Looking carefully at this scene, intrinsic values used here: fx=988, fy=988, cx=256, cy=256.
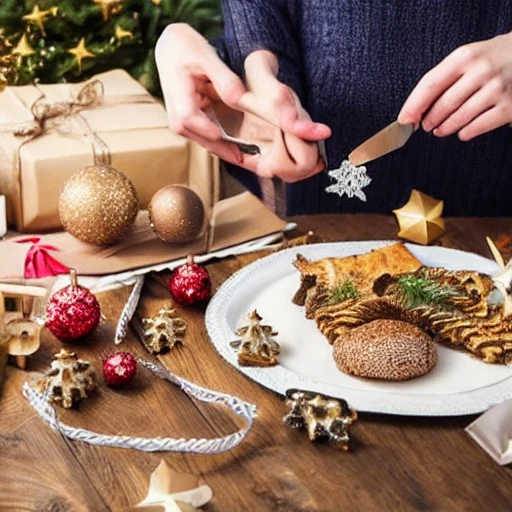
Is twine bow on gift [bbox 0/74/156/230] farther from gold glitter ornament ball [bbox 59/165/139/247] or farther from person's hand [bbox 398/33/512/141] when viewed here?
person's hand [bbox 398/33/512/141]

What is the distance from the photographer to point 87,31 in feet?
8.79

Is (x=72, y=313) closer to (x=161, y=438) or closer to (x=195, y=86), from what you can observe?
(x=161, y=438)

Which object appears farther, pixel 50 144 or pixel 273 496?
pixel 50 144

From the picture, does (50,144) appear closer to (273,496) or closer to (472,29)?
(472,29)

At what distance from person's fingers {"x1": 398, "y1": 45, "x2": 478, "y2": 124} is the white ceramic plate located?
21cm

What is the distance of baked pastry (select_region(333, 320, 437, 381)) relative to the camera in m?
1.08

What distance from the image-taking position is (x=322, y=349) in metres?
1.17

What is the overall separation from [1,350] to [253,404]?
30 cm

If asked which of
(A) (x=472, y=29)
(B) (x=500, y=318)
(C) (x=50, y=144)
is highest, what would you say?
(A) (x=472, y=29)

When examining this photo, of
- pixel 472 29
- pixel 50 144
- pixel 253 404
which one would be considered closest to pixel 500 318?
pixel 253 404

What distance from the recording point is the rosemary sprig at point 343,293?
1226 mm

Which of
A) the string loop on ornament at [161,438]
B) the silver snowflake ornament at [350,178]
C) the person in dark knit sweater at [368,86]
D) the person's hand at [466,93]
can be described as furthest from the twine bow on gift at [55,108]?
the string loop on ornament at [161,438]

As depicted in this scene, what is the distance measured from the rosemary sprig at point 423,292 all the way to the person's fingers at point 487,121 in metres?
0.29

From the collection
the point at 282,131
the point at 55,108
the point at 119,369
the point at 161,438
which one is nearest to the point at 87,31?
the point at 55,108
